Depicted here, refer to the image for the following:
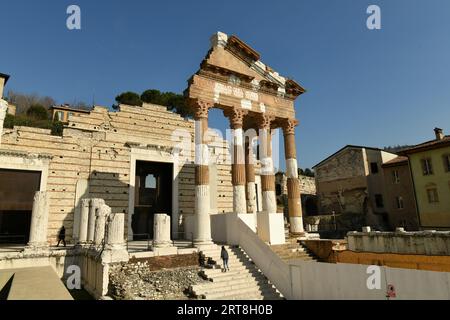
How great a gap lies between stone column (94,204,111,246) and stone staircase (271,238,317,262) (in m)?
7.94

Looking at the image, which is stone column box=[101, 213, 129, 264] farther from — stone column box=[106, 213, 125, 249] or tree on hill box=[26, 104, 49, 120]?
tree on hill box=[26, 104, 49, 120]

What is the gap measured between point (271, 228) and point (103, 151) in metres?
11.5

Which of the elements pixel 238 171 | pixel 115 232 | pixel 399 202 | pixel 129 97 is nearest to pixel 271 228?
pixel 238 171

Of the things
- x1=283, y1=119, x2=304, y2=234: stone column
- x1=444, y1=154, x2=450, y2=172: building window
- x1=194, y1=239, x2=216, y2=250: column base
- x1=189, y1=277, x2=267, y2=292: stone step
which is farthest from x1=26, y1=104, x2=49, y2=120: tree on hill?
x1=444, y1=154, x2=450, y2=172: building window

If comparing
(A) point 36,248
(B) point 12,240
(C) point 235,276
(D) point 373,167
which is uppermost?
(D) point 373,167

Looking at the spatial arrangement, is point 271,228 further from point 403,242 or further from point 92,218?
point 92,218

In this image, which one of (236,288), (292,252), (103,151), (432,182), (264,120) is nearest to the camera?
Result: (236,288)

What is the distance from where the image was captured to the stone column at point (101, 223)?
12.1 meters

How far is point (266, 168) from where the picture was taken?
1714 cm

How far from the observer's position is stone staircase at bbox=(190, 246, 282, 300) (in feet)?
33.3

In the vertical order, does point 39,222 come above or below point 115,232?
above

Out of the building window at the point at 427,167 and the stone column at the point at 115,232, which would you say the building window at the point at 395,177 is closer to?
the building window at the point at 427,167
